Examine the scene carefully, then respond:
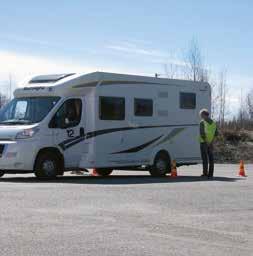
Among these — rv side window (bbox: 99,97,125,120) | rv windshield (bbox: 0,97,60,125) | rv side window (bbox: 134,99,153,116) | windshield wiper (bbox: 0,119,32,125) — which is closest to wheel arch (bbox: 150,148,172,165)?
rv side window (bbox: 134,99,153,116)

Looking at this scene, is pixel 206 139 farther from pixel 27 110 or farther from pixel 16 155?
pixel 16 155

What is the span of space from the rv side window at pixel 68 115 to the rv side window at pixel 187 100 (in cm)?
425

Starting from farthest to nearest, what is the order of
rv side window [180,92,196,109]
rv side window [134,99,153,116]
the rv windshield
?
rv side window [180,92,196,109], rv side window [134,99,153,116], the rv windshield

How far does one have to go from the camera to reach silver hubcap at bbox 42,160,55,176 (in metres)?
18.4

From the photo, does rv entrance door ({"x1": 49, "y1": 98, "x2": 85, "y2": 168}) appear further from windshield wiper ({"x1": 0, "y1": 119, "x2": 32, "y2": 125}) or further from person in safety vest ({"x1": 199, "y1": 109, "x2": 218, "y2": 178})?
person in safety vest ({"x1": 199, "y1": 109, "x2": 218, "y2": 178})

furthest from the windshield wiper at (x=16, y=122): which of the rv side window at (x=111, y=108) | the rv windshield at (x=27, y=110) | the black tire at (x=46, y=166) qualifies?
the rv side window at (x=111, y=108)

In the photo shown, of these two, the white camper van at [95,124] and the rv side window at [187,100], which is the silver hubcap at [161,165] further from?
Result: the rv side window at [187,100]

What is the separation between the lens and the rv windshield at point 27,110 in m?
18.5

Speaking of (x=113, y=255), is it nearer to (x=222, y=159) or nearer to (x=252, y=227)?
(x=252, y=227)

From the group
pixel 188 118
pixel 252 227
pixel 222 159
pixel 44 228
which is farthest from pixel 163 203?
pixel 222 159

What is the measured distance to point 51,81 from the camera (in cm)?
1923

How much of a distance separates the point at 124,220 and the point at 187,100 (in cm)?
1206

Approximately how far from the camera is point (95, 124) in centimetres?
1942

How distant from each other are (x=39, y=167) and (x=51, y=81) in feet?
8.19
